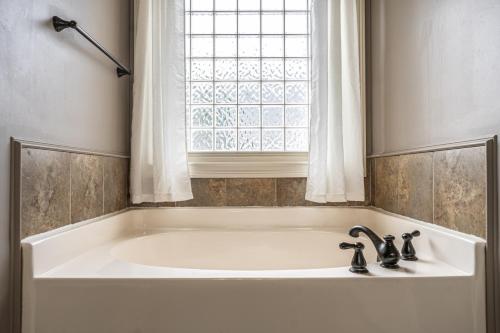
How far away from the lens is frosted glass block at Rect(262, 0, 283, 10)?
2.05 metres

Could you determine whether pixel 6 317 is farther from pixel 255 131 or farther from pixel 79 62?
pixel 255 131

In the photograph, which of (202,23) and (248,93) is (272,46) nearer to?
(248,93)

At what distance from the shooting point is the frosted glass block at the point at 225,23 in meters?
2.06

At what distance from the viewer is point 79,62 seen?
138 cm

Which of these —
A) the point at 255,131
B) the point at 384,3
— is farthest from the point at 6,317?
the point at 384,3

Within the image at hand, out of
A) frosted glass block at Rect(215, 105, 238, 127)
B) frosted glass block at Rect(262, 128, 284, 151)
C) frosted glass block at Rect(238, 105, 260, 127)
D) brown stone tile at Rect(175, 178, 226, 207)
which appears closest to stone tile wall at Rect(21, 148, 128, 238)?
brown stone tile at Rect(175, 178, 226, 207)

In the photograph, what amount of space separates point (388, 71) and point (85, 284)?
5.61ft

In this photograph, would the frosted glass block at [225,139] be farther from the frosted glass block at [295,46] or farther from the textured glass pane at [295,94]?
the frosted glass block at [295,46]

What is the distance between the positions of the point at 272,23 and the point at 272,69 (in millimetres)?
301

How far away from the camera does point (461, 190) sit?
3.66ft

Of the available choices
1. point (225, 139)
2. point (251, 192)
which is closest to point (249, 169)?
point (251, 192)

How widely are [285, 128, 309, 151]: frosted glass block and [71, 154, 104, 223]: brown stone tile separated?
1.10 meters

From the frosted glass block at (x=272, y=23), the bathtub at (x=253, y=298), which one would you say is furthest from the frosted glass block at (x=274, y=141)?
the bathtub at (x=253, y=298)

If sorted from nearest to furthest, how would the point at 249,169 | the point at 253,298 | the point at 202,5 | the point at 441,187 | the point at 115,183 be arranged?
the point at 253,298 < the point at 441,187 < the point at 115,183 < the point at 249,169 < the point at 202,5
